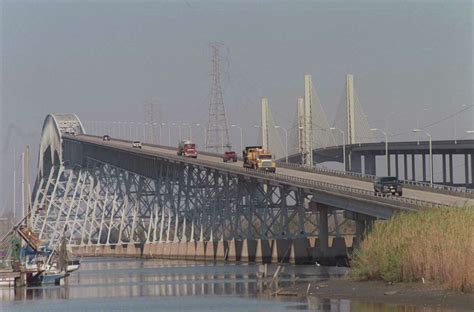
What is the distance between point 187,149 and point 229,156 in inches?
A: 259

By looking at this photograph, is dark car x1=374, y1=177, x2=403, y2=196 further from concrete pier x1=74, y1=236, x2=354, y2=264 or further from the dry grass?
the dry grass

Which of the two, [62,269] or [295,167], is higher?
[295,167]

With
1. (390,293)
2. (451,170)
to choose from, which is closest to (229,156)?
(451,170)

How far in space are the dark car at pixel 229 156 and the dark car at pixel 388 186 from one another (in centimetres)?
5012

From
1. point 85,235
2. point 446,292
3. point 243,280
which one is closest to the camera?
point 446,292

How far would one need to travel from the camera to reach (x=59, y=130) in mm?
199000

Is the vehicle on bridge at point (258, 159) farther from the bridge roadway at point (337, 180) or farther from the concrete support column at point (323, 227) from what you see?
the concrete support column at point (323, 227)

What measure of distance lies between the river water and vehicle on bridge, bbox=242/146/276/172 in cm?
1483

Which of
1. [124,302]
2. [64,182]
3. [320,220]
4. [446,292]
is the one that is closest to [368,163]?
[64,182]

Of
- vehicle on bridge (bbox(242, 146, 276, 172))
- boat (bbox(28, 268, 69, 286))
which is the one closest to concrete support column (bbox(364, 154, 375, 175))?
vehicle on bridge (bbox(242, 146, 276, 172))

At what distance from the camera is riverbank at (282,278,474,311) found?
57.6m

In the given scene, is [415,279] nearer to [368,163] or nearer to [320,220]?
[320,220]

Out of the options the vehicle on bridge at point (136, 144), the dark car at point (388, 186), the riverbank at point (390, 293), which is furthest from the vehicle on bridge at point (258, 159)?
the riverbank at point (390, 293)

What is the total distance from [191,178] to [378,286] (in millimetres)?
90089
